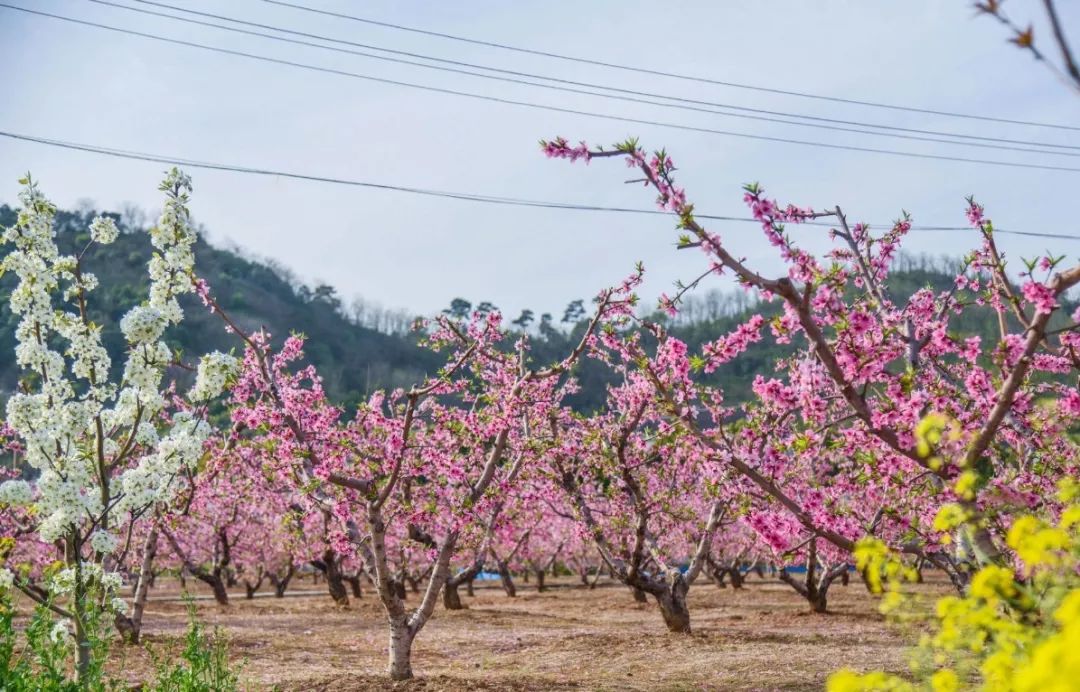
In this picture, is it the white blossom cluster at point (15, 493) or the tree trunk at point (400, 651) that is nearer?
the white blossom cluster at point (15, 493)

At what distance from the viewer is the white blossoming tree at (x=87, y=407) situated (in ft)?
22.7

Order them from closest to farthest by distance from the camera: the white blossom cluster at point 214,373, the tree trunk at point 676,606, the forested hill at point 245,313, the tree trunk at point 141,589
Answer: the white blossom cluster at point 214,373, the tree trunk at point 141,589, the tree trunk at point 676,606, the forested hill at point 245,313

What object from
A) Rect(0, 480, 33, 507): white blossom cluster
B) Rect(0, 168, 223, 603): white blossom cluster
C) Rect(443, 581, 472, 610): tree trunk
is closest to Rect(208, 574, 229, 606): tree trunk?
Rect(443, 581, 472, 610): tree trunk

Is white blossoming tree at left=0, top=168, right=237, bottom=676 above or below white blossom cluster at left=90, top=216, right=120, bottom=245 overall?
below

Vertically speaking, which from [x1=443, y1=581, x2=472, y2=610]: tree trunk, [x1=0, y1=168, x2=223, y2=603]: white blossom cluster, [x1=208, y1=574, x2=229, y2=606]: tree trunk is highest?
[x1=0, y1=168, x2=223, y2=603]: white blossom cluster

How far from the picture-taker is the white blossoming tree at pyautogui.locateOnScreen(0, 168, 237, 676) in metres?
6.93

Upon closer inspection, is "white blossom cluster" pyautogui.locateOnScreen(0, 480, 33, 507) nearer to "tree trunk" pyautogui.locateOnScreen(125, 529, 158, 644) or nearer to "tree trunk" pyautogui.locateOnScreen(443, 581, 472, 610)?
"tree trunk" pyautogui.locateOnScreen(125, 529, 158, 644)

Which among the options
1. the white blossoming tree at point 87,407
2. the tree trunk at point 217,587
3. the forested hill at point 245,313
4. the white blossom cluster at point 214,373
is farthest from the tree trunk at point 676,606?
the forested hill at point 245,313

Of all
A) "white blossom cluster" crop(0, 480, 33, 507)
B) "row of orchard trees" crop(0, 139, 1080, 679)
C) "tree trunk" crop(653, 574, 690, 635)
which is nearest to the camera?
"row of orchard trees" crop(0, 139, 1080, 679)

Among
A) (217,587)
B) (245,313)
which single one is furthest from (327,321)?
(217,587)

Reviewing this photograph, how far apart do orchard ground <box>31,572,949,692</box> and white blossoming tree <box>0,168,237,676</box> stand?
4.16ft

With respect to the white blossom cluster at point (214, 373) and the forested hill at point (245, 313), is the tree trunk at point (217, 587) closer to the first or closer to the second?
the white blossom cluster at point (214, 373)

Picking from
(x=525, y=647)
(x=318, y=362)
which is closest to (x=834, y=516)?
(x=525, y=647)

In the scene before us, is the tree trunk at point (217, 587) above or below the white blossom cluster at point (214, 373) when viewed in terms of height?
below
